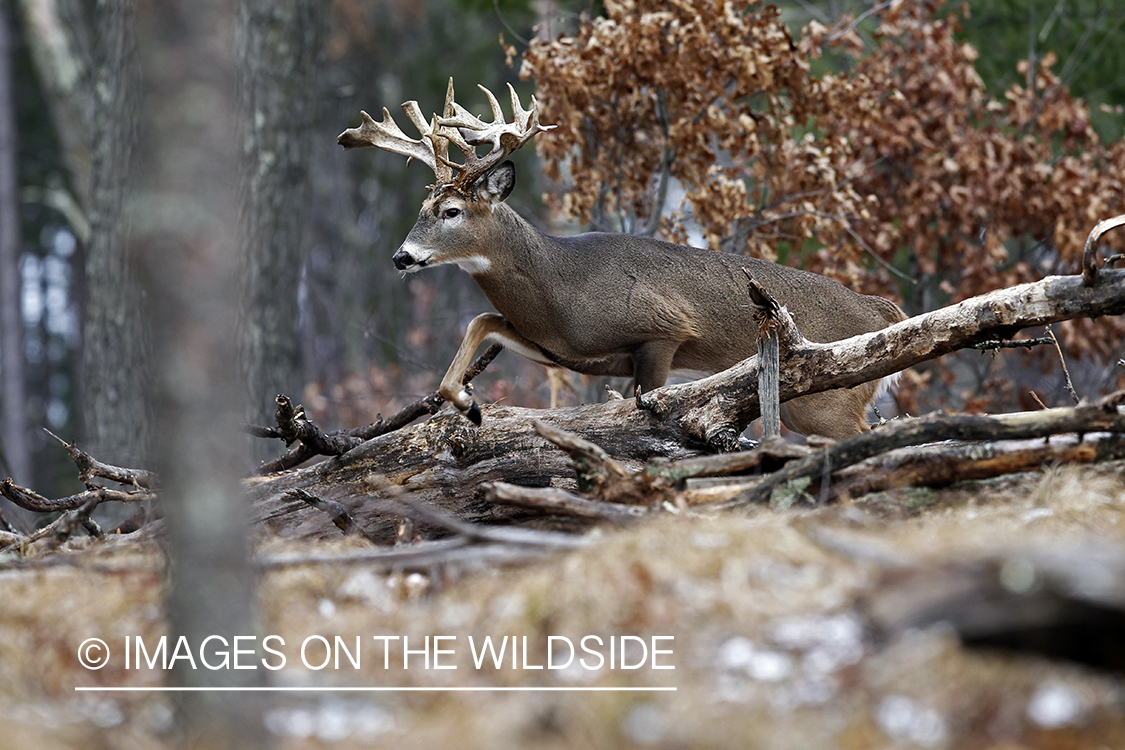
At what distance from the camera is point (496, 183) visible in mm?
6883

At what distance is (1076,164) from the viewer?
852 cm

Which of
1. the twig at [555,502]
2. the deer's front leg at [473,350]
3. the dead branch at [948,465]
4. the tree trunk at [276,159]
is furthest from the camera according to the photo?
the tree trunk at [276,159]

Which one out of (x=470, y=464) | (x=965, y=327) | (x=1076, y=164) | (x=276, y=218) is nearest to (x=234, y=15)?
(x=470, y=464)

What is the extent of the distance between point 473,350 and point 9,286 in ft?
54.5

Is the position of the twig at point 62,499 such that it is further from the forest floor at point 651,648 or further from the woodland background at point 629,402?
the forest floor at point 651,648

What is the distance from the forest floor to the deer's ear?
3.55 meters

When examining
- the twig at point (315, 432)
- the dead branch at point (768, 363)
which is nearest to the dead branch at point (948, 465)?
the dead branch at point (768, 363)

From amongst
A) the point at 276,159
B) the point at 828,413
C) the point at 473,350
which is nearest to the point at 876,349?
the point at 828,413

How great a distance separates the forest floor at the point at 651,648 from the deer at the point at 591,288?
2.97 metres

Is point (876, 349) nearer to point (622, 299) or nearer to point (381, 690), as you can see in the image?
point (622, 299)

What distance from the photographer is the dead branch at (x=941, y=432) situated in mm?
4090

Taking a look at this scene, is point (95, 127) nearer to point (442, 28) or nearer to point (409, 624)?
point (409, 624)

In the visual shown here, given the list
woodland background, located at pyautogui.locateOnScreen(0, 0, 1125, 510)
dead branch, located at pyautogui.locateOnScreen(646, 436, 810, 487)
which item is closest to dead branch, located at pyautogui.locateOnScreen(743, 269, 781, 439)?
dead branch, located at pyautogui.locateOnScreen(646, 436, 810, 487)

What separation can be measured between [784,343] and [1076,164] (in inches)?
183
